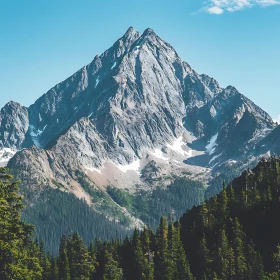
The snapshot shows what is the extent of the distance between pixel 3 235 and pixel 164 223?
98157 mm

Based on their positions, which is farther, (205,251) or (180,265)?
(205,251)

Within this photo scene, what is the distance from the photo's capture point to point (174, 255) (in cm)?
9794

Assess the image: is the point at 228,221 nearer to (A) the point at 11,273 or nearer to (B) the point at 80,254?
(B) the point at 80,254

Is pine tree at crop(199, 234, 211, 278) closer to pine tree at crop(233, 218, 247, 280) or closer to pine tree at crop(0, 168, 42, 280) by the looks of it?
pine tree at crop(233, 218, 247, 280)

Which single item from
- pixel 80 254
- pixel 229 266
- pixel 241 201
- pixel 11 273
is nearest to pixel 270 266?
pixel 229 266

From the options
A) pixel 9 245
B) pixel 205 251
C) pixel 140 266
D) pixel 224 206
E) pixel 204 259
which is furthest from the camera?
pixel 224 206

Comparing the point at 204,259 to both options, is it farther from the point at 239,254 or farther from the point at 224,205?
the point at 224,205

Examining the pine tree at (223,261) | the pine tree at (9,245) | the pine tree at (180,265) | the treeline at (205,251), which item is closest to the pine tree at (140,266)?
the treeline at (205,251)

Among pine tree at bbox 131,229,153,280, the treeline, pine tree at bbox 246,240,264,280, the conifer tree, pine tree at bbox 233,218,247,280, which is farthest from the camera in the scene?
the conifer tree

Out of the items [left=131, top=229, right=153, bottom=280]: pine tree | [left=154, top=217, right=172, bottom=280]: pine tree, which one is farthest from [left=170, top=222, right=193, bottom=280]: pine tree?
[left=131, top=229, right=153, bottom=280]: pine tree

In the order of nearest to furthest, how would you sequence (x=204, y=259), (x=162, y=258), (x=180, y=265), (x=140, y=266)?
(x=180, y=265)
(x=204, y=259)
(x=162, y=258)
(x=140, y=266)

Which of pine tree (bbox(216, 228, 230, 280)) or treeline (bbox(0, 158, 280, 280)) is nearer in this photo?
treeline (bbox(0, 158, 280, 280))

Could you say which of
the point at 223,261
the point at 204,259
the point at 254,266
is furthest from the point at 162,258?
the point at 254,266

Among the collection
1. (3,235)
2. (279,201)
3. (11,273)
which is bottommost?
(11,273)
